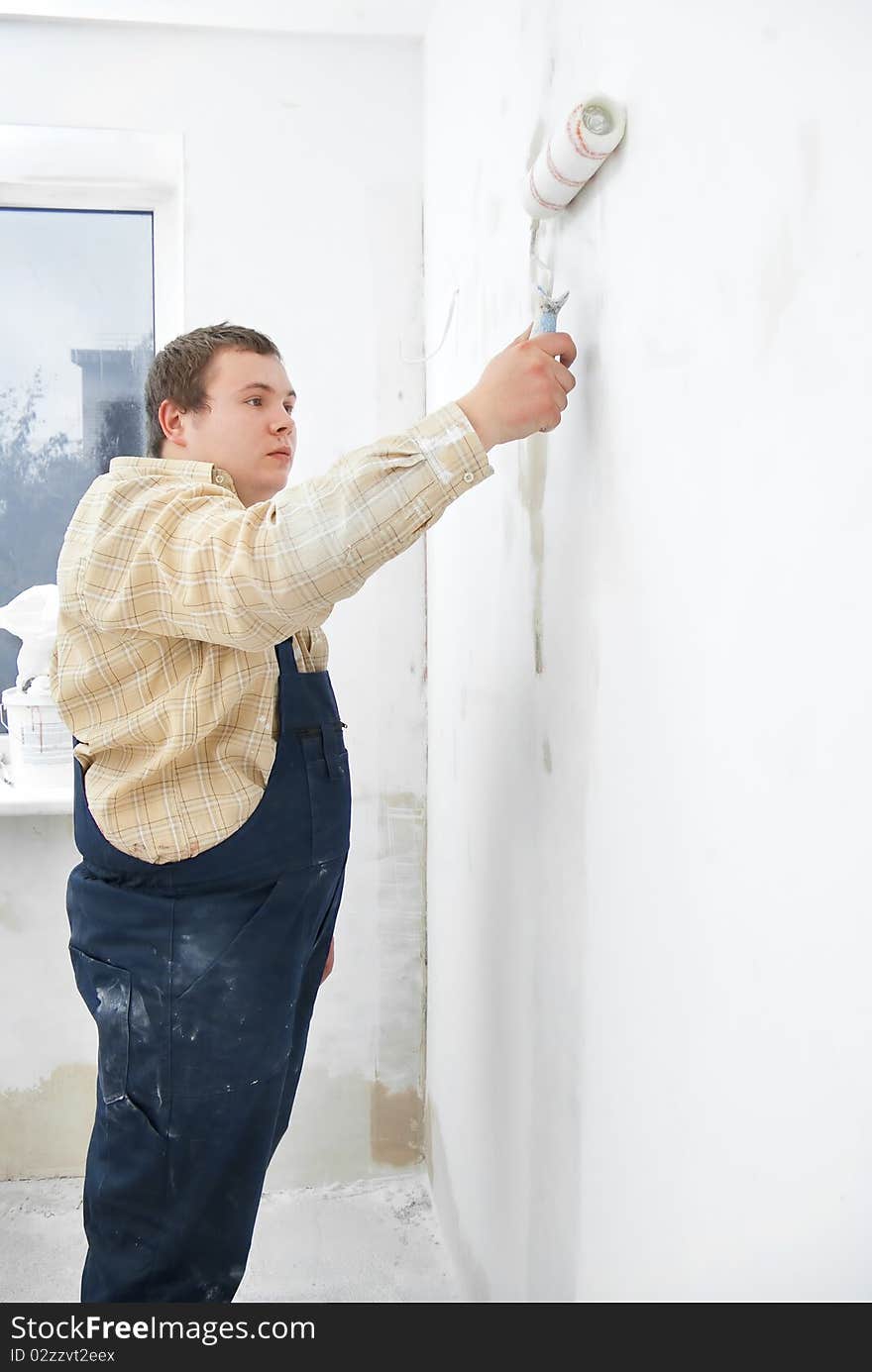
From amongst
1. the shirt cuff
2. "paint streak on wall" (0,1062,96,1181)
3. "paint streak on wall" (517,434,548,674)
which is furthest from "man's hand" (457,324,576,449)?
"paint streak on wall" (0,1062,96,1181)

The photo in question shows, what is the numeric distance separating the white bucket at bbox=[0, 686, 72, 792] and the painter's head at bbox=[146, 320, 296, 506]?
0.84m

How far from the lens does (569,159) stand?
93cm

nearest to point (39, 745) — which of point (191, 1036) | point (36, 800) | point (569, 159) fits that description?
point (36, 800)

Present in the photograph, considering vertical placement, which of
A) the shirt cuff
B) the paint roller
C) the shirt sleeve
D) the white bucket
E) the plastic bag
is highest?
the paint roller

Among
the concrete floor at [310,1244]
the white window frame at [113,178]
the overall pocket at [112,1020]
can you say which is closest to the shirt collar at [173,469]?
the overall pocket at [112,1020]

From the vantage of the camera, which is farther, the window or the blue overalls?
the window

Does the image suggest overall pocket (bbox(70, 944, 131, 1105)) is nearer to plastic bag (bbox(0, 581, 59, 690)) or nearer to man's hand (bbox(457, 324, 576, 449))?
man's hand (bbox(457, 324, 576, 449))

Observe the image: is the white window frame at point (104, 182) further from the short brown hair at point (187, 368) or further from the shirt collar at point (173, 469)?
the shirt collar at point (173, 469)

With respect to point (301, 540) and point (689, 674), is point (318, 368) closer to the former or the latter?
point (301, 540)

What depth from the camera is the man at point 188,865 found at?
1219 mm

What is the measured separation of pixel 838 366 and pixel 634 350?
34 centimetres

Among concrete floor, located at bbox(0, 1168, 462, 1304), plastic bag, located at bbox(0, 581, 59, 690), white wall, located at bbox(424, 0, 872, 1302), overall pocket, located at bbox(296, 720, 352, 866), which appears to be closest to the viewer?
white wall, located at bbox(424, 0, 872, 1302)

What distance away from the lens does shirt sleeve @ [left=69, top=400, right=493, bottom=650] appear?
100 centimetres

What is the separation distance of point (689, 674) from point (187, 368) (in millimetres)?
854
